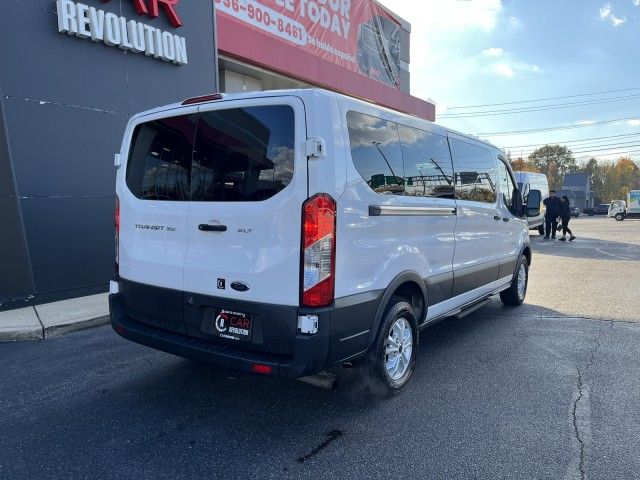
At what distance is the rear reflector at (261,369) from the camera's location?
2.88m

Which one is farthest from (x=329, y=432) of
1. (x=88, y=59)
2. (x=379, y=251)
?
(x=88, y=59)

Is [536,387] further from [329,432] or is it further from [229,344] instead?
[229,344]

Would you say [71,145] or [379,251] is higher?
[71,145]

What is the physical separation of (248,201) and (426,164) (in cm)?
176

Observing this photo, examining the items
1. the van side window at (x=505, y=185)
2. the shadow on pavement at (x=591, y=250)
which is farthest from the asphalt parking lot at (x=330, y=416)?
the shadow on pavement at (x=591, y=250)

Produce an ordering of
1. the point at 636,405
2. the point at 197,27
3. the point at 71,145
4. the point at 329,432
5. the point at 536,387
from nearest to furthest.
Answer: the point at 329,432
the point at 636,405
the point at 536,387
the point at 71,145
the point at 197,27

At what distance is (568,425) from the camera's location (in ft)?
10.5

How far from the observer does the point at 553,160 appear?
285ft

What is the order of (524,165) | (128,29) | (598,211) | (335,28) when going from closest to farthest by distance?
(128,29), (335,28), (598,211), (524,165)

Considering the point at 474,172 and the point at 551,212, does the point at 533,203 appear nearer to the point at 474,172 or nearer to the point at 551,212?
the point at 474,172

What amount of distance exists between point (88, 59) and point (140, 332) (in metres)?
5.38

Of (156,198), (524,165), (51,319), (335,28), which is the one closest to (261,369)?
(156,198)

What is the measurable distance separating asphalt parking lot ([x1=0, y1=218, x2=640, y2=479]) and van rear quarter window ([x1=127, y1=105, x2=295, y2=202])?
1.59 m

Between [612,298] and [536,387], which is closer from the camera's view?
[536,387]
